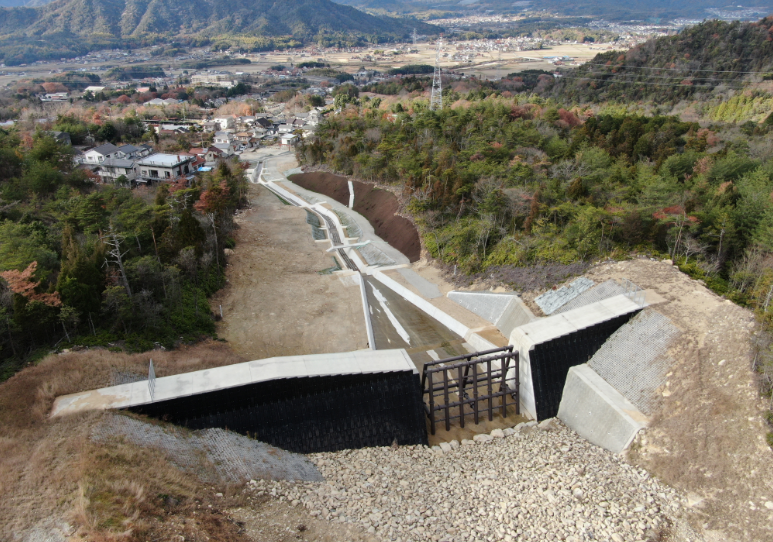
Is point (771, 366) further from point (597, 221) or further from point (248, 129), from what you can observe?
point (248, 129)

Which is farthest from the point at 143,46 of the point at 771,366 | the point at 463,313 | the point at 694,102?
the point at 771,366

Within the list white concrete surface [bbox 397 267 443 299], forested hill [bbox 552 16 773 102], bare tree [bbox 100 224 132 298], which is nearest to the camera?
bare tree [bbox 100 224 132 298]

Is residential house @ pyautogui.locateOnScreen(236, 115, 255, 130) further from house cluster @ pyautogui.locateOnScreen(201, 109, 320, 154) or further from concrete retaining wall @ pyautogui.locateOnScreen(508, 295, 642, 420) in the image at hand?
concrete retaining wall @ pyautogui.locateOnScreen(508, 295, 642, 420)

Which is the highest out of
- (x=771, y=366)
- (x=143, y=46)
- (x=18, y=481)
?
(x=143, y=46)

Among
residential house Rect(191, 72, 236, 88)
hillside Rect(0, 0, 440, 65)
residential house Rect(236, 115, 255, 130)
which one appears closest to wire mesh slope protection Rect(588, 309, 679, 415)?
residential house Rect(236, 115, 255, 130)

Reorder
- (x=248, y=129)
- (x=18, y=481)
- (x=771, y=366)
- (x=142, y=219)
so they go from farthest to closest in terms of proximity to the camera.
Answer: (x=248, y=129) < (x=142, y=219) < (x=771, y=366) < (x=18, y=481)

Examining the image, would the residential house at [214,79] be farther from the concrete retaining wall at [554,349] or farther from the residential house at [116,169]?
the concrete retaining wall at [554,349]

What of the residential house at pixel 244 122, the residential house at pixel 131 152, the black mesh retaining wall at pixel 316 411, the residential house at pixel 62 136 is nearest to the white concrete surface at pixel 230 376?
the black mesh retaining wall at pixel 316 411
